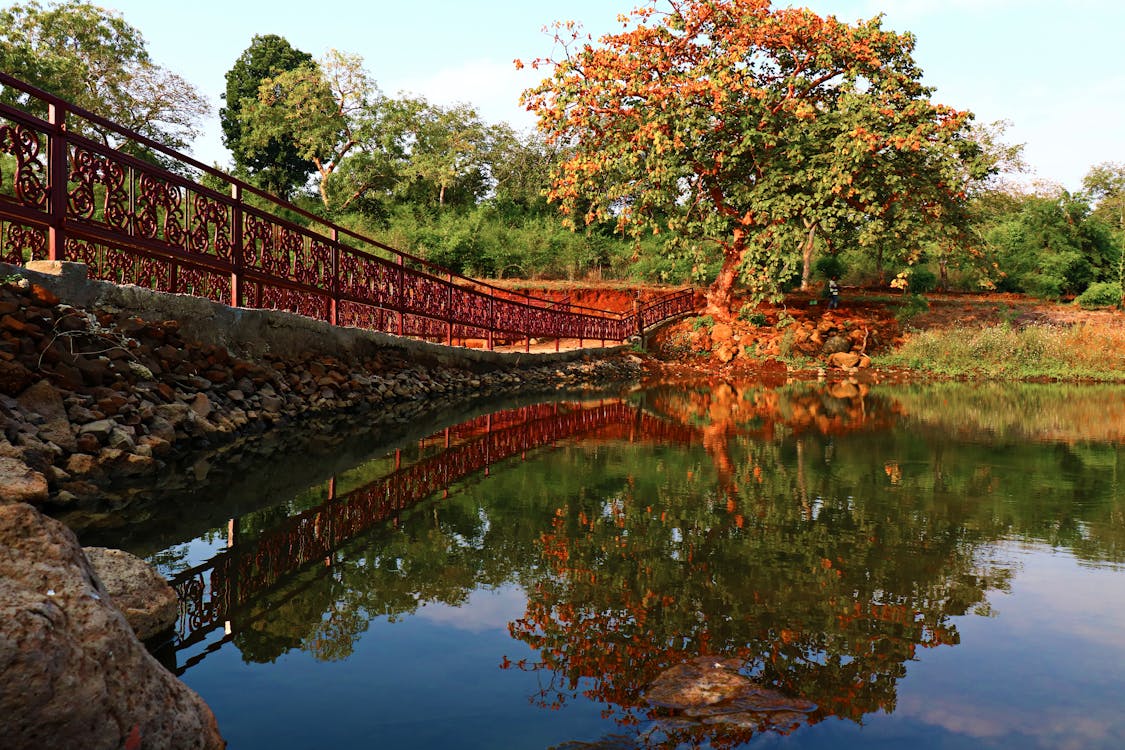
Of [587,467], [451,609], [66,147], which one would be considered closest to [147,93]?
[66,147]

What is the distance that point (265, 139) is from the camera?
1548 inches

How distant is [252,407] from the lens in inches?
354

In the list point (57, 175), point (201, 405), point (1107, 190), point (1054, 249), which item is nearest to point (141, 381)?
point (201, 405)

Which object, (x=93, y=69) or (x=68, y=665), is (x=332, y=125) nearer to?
(x=93, y=69)

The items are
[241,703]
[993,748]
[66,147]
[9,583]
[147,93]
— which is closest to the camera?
[9,583]

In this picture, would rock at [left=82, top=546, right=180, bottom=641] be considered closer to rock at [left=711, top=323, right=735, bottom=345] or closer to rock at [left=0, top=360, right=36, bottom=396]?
rock at [left=0, top=360, right=36, bottom=396]

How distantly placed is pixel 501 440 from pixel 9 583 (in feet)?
25.1

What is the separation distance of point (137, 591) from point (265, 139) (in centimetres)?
4074

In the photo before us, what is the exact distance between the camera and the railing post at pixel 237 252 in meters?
9.85

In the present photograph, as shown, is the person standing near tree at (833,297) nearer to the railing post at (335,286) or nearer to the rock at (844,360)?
the rock at (844,360)

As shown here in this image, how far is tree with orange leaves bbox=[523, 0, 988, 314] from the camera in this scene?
21656 millimetres

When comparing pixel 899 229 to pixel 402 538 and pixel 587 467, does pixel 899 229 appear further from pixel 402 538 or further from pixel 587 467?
pixel 402 538

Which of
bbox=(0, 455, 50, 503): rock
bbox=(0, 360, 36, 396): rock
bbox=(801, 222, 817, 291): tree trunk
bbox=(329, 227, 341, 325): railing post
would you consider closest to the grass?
bbox=(801, 222, 817, 291): tree trunk

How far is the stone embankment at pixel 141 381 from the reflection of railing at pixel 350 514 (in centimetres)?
103
